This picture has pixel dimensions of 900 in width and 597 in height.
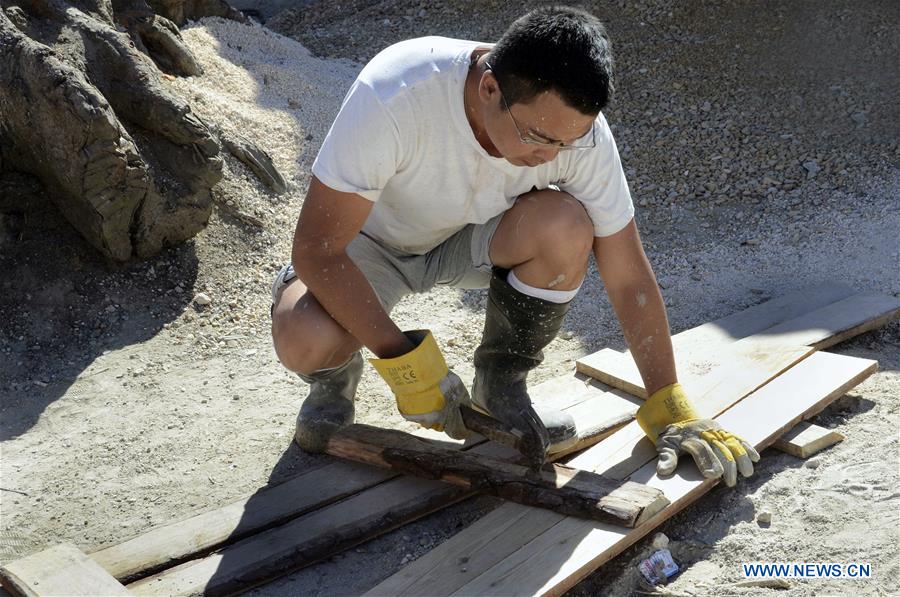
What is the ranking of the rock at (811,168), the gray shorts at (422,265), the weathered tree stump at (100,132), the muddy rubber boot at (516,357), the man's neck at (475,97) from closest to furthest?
the man's neck at (475,97)
the muddy rubber boot at (516,357)
the gray shorts at (422,265)
the weathered tree stump at (100,132)
the rock at (811,168)

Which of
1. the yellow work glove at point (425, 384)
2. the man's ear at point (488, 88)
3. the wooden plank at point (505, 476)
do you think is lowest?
the wooden plank at point (505, 476)

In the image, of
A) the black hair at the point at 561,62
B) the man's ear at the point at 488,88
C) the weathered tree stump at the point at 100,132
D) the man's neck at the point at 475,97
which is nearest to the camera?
the black hair at the point at 561,62

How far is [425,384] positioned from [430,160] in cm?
61

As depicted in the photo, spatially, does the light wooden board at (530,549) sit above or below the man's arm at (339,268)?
below

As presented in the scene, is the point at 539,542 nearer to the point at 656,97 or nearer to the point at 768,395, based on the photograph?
the point at 768,395

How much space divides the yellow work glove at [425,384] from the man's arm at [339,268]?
1.9 inches

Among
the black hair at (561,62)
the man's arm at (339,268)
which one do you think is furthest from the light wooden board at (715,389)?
the black hair at (561,62)

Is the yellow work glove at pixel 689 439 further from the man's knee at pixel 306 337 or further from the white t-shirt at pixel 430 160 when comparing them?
Answer: the man's knee at pixel 306 337

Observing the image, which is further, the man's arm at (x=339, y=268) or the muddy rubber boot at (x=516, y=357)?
the muddy rubber boot at (x=516, y=357)

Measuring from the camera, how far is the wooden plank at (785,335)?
127 inches

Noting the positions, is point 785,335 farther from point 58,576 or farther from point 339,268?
point 58,576

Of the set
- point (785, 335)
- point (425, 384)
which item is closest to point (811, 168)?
point (785, 335)

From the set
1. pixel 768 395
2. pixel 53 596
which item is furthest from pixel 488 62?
pixel 53 596

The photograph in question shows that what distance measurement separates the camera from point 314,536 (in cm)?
250
